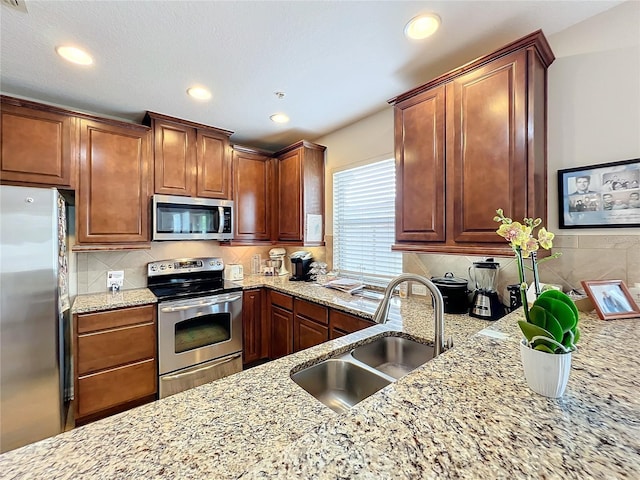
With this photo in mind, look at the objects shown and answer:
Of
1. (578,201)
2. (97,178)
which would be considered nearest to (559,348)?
(578,201)

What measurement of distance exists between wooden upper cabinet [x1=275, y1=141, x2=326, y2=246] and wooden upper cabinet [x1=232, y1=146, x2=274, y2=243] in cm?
16

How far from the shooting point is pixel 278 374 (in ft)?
3.24

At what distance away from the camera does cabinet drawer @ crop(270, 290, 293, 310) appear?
8.43ft

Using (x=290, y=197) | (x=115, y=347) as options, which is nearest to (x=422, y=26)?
(x=290, y=197)

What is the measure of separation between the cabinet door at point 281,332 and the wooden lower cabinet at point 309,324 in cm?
8

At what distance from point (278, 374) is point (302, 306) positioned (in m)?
1.44

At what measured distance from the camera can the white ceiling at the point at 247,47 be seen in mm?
1383

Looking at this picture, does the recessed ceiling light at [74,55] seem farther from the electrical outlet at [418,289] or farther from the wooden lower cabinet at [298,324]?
the electrical outlet at [418,289]

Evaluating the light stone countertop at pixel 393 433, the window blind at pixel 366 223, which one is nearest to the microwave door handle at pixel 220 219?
the window blind at pixel 366 223

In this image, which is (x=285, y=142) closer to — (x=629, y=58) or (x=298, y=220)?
(x=298, y=220)

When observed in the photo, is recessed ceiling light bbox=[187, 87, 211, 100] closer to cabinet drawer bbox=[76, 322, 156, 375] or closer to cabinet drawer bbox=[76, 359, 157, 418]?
cabinet drawer bbox=[76, 322, 156, 375]

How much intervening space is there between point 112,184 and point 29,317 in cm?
115

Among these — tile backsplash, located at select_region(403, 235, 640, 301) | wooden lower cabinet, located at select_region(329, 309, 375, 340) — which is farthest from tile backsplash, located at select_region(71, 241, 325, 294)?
tile backsplash, located at select_region(403, 235, 640, 301)

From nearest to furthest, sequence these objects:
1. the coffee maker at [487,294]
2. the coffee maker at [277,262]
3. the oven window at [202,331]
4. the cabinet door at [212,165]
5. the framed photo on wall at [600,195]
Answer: the framed photo on wall at [600,195] → the coffee maker at [487,294] → the oven window at [202,331] → the cabinet door at [212,165] → the coffee maker at [277,262]
